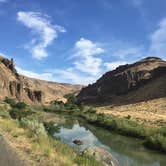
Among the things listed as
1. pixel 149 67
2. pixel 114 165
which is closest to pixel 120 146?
pixel 114 165

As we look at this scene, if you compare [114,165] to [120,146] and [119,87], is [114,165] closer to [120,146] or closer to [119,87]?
[120,146]

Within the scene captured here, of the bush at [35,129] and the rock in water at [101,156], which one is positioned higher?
the bush at [35,129]

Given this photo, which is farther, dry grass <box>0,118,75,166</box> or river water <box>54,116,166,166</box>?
river water <box>54,116,166,166</box>

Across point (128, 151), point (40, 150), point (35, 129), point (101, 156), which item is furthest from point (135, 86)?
point (40, 150)

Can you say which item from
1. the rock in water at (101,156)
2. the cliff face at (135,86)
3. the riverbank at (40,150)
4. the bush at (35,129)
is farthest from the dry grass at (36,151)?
the cliff face at (135,86)

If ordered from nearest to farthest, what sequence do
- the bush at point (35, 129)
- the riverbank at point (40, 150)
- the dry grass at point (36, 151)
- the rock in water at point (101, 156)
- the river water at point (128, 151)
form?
1. the dry grass at point (36, 151)
2. the riverbank at point (40, 150)
3. the rock in water at point (101, 156)
4. the bush at point (35, 129)
5. the river water at point (128, 151)

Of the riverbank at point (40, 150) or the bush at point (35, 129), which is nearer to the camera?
the riverbank at point (40, 150)

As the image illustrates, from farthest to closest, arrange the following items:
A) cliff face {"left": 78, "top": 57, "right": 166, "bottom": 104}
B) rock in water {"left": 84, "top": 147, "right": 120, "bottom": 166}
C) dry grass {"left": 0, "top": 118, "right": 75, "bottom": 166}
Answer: cliff face {"left": 78, "top": 57, "right": 166, "bottom": 104} → rock in water {"left": 84, "top": 147, "right": 120, "bottom": 166} → dry grass {"left": 0, "top": 118, "right": 75, "bottom": 166}

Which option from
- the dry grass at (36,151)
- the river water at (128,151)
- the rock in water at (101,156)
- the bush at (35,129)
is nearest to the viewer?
the dry grass at (36,151)

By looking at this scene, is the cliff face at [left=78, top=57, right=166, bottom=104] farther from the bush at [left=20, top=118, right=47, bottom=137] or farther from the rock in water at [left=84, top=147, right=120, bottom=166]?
the rock in water at [left=84, top=147, right=120, bottom=166]

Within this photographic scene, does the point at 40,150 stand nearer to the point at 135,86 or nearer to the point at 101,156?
the point at 101,156

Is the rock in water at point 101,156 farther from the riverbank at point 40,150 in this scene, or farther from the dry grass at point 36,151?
the dry grass at point 36,151

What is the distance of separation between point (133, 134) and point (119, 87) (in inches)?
5376

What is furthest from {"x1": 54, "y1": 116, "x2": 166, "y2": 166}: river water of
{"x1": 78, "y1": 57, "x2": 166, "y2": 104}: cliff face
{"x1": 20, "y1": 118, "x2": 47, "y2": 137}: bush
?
{"x1": 78, "y1": 57, "x2": 166, "y2": 104}: cliff face
